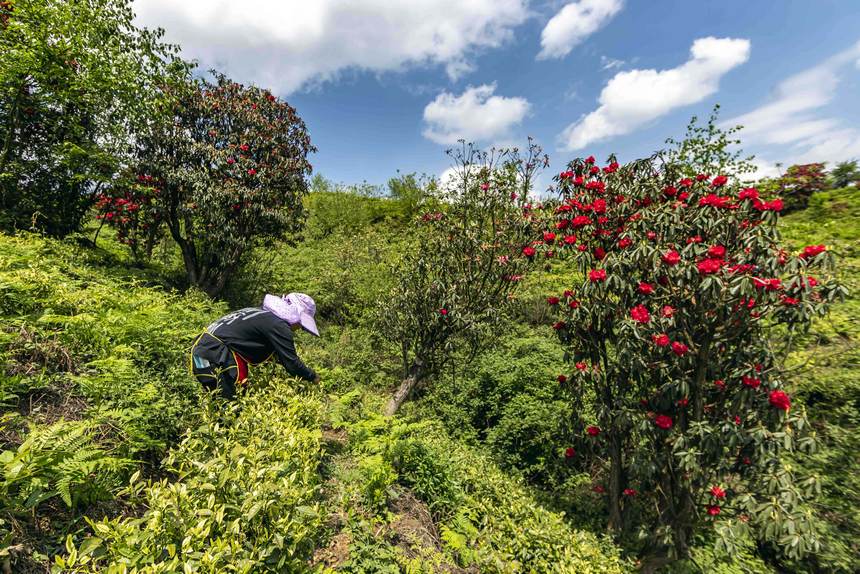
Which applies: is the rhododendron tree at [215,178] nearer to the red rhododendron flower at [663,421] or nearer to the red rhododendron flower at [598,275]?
the red rhododendron flower at [598,275]

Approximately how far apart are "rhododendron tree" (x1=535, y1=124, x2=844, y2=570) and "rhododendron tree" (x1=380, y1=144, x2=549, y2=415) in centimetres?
177

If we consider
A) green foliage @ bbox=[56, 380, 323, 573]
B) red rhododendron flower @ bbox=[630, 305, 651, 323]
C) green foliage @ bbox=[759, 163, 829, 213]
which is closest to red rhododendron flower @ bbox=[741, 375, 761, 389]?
red rhododendron flower @ bbox=[630, 305, 651, 323]

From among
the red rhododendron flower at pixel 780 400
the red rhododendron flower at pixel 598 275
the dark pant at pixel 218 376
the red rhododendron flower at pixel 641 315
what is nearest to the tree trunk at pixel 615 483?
the red rhododendron flower at pixel 780 400

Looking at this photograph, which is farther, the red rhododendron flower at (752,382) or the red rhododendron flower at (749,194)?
the red rhododendron flower at (749,194)

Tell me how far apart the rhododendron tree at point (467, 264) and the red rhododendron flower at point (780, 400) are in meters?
3.64

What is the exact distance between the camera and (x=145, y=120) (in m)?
Answer: 8.14

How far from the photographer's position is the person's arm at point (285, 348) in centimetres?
339

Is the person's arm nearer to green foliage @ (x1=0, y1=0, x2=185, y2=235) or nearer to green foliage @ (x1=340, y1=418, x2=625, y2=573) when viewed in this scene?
green foliage @ (x1=340, y1=418, x2=625, y2=573)

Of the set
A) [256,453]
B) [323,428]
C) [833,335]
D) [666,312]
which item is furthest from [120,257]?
[833,335]

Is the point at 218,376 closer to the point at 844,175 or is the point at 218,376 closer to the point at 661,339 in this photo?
the point at 661,339

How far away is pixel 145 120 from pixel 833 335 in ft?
44.3

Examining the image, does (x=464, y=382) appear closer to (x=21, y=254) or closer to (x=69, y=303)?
(x=69, y=303)

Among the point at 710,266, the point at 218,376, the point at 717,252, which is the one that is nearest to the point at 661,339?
the point at 710,266

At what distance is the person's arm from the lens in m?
3.39
